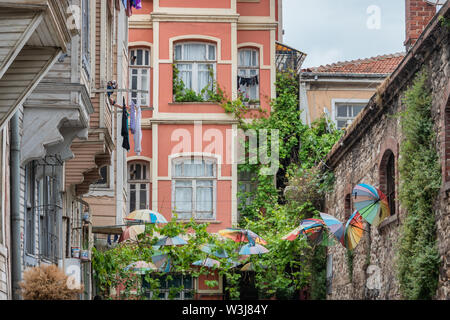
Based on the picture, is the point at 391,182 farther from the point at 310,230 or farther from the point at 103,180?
the point at 103,180

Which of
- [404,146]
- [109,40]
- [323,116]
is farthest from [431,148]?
[323,116]

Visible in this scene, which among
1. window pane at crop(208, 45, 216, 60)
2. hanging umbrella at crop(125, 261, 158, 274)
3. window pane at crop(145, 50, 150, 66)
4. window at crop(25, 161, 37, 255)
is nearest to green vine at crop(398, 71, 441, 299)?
window at crop(25, 161, 37, 255)

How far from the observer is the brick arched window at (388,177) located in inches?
755

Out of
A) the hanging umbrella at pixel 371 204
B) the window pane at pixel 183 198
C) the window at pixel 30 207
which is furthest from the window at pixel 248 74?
the window at pixel 30 207

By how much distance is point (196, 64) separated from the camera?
3419 cm

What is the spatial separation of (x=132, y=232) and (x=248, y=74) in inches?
434

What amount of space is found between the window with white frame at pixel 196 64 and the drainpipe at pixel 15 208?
802 inches

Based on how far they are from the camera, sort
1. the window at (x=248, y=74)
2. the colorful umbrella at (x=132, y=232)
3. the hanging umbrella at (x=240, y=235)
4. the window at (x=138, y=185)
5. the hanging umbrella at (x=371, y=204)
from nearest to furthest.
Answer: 1. the hanging umbrella at (x=371, y=204)
2. the colorful umbrella at (x=132, y=232)
3. the hanging umbrella at (x=240, y=235)
4. the window at (x=138, y=185)
5. the window at (x=248, y=74)

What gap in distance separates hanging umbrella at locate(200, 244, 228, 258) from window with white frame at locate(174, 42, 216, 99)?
775 centimetres

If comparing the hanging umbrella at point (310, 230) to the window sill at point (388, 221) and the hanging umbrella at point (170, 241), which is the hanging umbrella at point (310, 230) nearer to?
the window sill at point (388, 221)

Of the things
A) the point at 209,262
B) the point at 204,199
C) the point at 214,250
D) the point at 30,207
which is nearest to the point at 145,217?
the point at 214,250

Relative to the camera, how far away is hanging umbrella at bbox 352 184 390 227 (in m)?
18.7

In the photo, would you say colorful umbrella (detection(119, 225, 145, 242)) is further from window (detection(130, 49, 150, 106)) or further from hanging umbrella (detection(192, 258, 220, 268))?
window (detection(130, 49, 150, 106))

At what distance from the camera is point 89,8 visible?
17625mm
